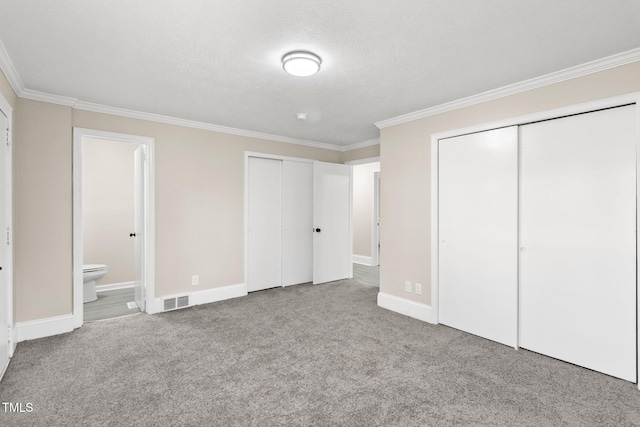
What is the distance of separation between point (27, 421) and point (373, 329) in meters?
2.72

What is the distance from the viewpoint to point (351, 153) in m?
5.66

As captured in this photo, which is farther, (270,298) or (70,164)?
(270,298)

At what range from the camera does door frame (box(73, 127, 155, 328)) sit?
3297mm

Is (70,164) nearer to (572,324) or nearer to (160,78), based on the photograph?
(160,78)

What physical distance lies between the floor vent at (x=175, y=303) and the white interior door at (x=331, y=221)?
6.55 ft

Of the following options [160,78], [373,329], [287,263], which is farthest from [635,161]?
[287,263]

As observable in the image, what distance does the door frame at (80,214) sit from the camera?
3.30 meters

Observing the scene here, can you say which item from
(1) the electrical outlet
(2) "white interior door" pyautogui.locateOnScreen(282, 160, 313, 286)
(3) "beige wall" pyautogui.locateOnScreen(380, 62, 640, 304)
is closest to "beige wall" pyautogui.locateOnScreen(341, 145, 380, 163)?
(2) "white interior door" pyautogui.locateOnScreen(282, 160, 313, 286)

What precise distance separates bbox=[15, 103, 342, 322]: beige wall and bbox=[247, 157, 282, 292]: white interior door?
195 millimetres

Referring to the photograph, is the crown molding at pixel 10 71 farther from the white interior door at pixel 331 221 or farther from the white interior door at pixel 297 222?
the white interior door at pixel 331 221

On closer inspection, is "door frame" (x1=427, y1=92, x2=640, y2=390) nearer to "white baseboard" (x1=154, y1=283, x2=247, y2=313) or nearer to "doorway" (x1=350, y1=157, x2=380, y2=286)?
"white baseboard" (x1=154, y1=283, x2=247, y2=313)

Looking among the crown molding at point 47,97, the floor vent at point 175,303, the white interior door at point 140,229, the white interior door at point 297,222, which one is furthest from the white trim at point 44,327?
the white interior door at point 297,222

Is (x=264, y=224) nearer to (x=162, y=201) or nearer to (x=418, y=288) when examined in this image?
(x=162, y=201)

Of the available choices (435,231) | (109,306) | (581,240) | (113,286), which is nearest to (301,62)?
(435,231)
